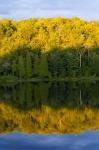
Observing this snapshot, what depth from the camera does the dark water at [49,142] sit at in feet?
57.1

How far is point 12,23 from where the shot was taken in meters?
93.9

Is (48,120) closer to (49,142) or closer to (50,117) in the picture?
(50,117)

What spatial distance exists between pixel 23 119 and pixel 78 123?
3.86 metres

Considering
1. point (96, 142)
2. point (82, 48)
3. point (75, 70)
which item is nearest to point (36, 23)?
point (82, 48)

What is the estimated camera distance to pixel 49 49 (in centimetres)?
8669

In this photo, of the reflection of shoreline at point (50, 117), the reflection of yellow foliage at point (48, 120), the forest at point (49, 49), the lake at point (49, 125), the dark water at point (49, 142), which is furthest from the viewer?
the forest at point (49, 49)

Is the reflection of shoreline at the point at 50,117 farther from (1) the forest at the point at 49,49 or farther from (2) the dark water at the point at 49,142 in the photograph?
(1) the forest at the point at 49,49

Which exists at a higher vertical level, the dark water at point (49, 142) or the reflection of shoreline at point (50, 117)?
the dark water at point (49, 142)

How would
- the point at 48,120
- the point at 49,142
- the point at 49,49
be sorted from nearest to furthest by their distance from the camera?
the point at 49,142
the point at 48,120
the point at 49,49

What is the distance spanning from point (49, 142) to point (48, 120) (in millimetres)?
7424

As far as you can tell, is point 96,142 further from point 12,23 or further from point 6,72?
point 12,23

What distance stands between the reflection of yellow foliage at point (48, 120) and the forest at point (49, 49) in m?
43.1

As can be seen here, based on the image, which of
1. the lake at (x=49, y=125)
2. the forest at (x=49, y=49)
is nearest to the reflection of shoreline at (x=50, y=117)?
the lake at (x=49, y=125)

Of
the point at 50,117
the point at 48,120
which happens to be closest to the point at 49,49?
the point at 50,117
